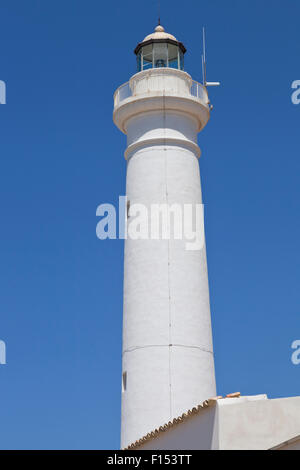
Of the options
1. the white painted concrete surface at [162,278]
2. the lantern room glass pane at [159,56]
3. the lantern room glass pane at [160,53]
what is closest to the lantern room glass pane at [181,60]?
the lantern room glass pane at [159,56]

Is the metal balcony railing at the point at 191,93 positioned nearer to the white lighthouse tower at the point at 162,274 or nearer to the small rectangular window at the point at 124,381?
the white lighthouse tower at the point at 162,274

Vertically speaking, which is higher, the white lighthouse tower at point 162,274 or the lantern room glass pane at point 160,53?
the lantern room glass pane at point 160,53

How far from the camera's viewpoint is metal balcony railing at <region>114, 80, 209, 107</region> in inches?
990

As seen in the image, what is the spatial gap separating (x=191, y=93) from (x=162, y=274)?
658 centimetres

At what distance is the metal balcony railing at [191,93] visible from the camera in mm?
25141

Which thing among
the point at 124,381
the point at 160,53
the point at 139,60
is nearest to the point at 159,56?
the point at 160,53

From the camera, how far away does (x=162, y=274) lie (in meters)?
22.1

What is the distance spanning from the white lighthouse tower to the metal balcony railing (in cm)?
1

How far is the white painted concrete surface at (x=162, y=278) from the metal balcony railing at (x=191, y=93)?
0.70ft

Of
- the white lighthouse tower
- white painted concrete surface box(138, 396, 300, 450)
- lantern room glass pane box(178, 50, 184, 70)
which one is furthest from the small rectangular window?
lantern room glass pane box(178, 50, 184, 70)

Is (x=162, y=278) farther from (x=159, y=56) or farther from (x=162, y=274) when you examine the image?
(x=159, y=56)
